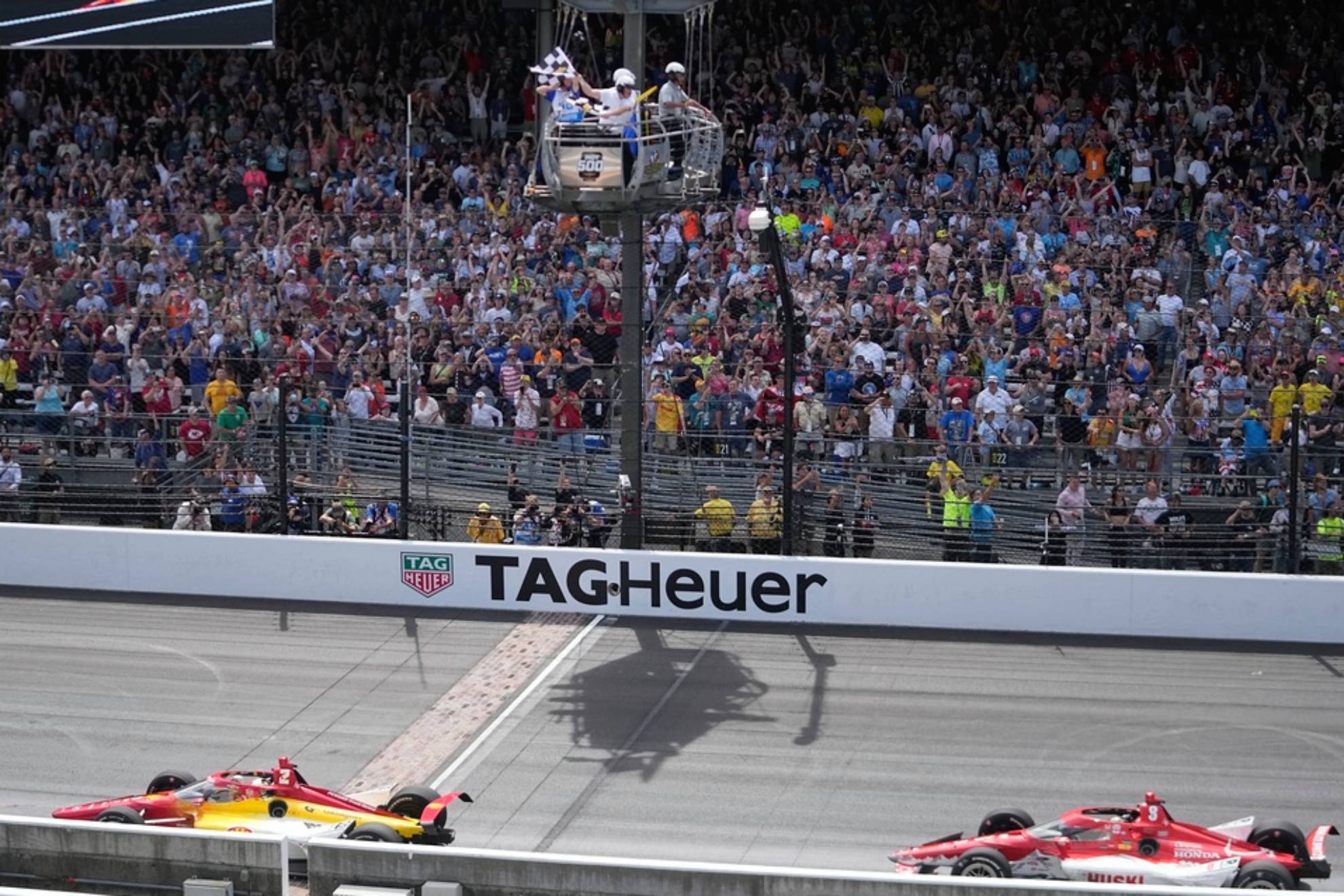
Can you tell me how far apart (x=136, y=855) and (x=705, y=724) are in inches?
206

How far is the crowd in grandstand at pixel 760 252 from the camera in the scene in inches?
773

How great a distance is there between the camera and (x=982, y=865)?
11.8 meters

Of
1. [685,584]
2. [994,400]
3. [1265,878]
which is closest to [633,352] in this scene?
[685,584]

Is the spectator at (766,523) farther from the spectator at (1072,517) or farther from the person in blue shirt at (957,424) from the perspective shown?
the spectator at (1072,517)

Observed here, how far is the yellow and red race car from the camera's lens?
1240cm

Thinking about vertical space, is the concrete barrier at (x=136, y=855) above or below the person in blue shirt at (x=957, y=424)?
below

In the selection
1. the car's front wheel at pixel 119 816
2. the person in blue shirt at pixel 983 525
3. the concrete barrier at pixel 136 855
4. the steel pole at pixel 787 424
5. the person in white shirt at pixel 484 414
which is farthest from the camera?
the person in white shirt at pixel 484 414

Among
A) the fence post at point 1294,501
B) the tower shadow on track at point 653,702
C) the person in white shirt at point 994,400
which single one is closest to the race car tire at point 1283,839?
the tower shadow on track at point 653,702

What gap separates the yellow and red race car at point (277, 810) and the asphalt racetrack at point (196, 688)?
51.8 inches

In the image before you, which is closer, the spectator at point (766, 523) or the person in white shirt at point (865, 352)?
the spectator at point (766, 523)

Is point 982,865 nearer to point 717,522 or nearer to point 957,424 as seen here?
point 717,522

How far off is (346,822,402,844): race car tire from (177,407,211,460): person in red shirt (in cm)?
859

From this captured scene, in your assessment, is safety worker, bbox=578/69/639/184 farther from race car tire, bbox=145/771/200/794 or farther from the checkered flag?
race car tire, bbox=145/771/200/794

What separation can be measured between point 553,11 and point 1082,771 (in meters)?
16.2
